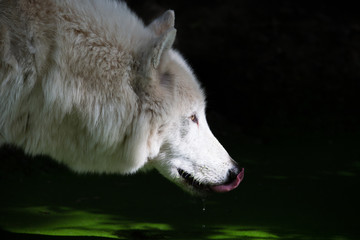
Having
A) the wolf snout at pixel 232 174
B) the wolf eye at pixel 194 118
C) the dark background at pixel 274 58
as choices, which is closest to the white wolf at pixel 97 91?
the wolf eye at pixel 194 118

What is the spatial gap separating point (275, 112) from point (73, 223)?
420 centimetres

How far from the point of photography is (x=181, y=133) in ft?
10.6

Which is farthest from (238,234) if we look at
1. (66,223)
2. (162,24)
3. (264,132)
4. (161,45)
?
(264,132)

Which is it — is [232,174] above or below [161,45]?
below

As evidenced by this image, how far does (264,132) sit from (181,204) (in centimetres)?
276

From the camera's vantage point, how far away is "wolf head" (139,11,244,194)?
10.1 feet

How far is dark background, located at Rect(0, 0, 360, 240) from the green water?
0.05 feet

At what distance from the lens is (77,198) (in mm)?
4773

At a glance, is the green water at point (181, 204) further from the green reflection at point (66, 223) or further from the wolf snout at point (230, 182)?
the wolf snout at point (230, 182)

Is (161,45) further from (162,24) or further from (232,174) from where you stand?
(232,174)

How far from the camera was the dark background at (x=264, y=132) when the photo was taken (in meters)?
4.48

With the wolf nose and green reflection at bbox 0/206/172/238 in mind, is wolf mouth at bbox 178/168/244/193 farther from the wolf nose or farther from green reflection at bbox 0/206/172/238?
green reflection at bbox 0/206/172/238

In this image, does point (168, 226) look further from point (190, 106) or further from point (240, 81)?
point (240, 81)

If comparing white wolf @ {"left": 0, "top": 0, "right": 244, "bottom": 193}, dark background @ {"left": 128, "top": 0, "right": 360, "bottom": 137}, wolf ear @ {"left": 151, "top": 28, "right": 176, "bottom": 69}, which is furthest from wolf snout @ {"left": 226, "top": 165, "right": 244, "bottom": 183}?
dark background @ {"left": 128, "top": 0, "right": 360, "bottom": 137}
